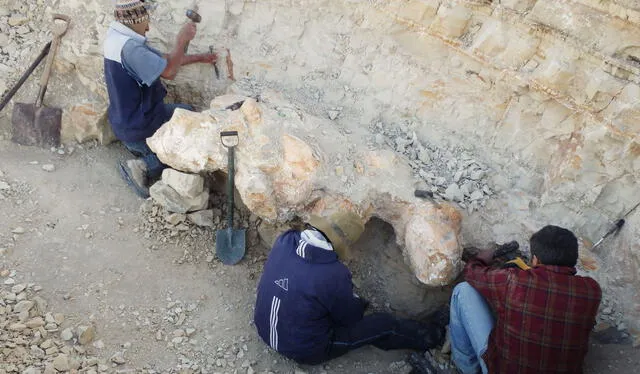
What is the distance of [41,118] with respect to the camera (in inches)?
191

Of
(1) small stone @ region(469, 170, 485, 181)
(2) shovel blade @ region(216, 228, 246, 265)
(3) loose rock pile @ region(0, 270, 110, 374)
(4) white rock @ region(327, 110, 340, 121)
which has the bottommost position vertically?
(3) loose rock pile @ region(0, 270, 110, 374)

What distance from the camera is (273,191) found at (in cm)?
402

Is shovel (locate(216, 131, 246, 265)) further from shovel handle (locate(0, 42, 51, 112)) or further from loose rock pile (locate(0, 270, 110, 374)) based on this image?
shovel handle (locate(0, 42, 51, 112))

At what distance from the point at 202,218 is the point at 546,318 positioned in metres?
2.64

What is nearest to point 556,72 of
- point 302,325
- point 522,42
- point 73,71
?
point 522,42

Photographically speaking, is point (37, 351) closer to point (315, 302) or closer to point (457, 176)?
point (315, 302)

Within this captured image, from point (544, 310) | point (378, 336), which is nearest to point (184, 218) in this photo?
point (378, 336)

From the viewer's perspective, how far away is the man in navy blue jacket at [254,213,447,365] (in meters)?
3.47

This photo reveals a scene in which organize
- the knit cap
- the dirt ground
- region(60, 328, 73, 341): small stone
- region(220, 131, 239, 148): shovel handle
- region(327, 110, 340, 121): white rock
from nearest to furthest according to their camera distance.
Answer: region(60, 328, 73, 341): small stone → the dirt ground → region(220, 131, 239, 148): shovel handle → the knit cap → region(327, 110, 340, 121): white rock

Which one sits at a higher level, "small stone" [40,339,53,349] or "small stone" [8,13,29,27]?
"small stone" [8,13,29,27]

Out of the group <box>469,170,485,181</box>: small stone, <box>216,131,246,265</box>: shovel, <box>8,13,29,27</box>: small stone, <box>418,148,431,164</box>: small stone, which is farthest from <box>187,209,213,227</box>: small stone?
<box>8,13,29,27</box>: small stone

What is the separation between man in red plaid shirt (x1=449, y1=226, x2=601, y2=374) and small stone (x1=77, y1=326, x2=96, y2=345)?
2.53 metres

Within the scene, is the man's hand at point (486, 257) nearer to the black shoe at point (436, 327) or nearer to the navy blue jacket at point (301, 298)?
the black shoe at point (436, 327)

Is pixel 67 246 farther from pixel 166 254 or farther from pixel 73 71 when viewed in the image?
pixel 73 71
